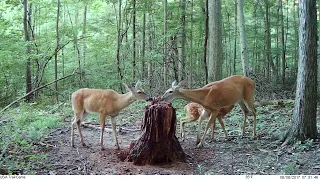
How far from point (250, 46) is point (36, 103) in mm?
6062

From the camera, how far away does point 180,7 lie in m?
7.78

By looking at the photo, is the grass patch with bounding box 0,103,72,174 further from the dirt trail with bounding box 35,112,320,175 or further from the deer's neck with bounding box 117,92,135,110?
the deer's neck with bounding box 117,92,135,110

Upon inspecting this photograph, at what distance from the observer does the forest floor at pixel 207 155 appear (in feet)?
10.8

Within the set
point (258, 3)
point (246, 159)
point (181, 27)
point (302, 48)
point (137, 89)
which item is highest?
point (258, 3)

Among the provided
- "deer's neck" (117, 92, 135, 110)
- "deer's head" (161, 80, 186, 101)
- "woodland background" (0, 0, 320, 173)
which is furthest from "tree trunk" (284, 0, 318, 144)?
"woodland background" (0, 0, 320, 173)

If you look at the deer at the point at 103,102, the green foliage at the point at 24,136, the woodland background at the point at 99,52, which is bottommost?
the green foliage at the point at 24,136

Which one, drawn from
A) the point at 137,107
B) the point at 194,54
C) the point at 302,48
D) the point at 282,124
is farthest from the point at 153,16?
the point at 302,48

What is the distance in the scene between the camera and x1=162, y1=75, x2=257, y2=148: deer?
4.22m

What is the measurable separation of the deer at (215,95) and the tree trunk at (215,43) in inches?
65.6

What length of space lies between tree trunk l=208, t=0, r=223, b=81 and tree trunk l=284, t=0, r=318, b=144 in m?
2.59

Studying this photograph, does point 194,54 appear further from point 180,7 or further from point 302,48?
point 302,48

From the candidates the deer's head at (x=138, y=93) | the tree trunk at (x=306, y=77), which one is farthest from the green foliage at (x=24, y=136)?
the tree trunk at (x=306, y=77)

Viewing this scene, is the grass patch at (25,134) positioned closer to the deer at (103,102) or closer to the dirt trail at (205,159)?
the dirt trail at (205,159)

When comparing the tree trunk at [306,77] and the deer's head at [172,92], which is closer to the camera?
the tree trunk at [306,77]
